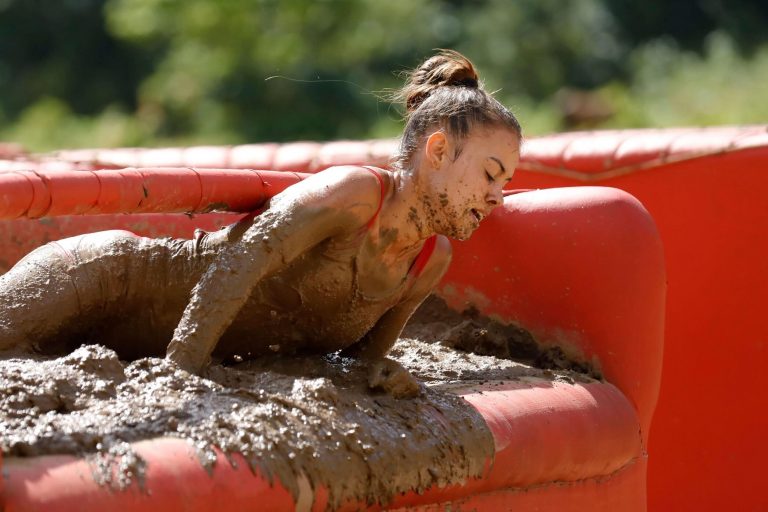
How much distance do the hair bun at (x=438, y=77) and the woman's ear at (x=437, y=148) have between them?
0.68 feet

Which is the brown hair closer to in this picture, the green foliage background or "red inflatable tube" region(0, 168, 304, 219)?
"red inflatable tube" region(0, 168, 304, 219)

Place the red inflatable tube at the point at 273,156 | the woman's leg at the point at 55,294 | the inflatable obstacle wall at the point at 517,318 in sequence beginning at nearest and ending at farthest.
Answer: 1. the inflatable obstacle wall at the point at 517,318
2. the woman's leg at the point at 55,294
3. the red inflatable tube at the point at 273,156

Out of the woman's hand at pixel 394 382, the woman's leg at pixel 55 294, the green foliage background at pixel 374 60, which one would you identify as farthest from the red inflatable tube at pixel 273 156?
the green foliage background at pixel 374 60

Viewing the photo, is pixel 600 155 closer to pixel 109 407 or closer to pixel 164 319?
pixel 164 319

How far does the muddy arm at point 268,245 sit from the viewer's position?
7.52 feet

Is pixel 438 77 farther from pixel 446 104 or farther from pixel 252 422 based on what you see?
pixel 252 422

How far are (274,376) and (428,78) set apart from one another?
862 millimetres

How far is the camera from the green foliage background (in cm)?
1374

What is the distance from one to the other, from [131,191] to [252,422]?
0.82m

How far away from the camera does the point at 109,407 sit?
6.50 ft

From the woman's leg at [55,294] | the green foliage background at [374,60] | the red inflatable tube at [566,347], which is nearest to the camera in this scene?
the red inflatable tube at [566,347]

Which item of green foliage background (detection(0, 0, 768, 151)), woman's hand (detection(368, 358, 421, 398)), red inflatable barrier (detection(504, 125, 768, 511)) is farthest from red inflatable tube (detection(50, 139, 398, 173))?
green foliage background (detection(0, 0, 768, 151))

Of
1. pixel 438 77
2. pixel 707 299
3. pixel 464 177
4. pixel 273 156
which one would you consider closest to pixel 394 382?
pixel 464 177

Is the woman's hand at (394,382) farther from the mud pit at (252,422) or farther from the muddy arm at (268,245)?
the muddy arm at (268,245)
